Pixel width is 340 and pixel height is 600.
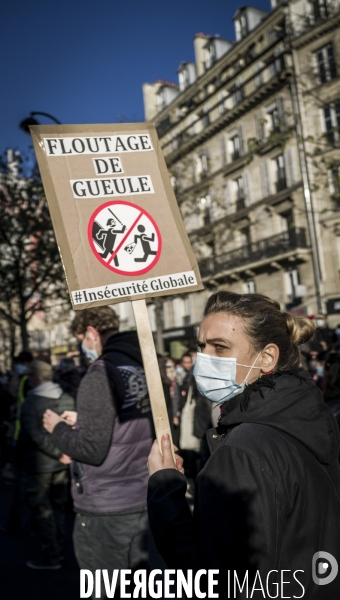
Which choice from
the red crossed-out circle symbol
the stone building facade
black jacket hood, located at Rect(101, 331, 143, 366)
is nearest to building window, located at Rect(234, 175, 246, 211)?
the stone building facade

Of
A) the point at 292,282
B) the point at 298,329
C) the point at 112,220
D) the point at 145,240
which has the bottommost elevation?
the point at 292,282

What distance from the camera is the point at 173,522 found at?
1697mm

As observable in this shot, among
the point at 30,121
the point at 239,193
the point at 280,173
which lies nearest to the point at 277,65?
the point at 280,173

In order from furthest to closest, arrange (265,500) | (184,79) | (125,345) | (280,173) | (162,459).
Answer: (184,79) < (280,173) < (125,345) < (162,459) < (265,500)

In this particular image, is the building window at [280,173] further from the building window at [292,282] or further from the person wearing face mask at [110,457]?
the person wearing face mask at [110,457]

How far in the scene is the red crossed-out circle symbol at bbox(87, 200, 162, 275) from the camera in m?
2.36

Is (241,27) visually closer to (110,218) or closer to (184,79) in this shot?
(184,79)

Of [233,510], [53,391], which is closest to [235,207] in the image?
[53,391]

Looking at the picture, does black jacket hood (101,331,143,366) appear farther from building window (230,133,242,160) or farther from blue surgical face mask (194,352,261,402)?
building window (230,133,242,160)

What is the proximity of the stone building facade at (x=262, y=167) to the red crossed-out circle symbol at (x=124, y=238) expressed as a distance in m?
18.9

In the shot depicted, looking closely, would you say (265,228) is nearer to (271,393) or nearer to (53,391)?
(53,391)

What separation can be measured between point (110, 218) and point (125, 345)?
1304 millimetres

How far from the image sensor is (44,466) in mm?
5578

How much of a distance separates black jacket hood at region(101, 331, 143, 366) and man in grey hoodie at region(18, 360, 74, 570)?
2.23m
